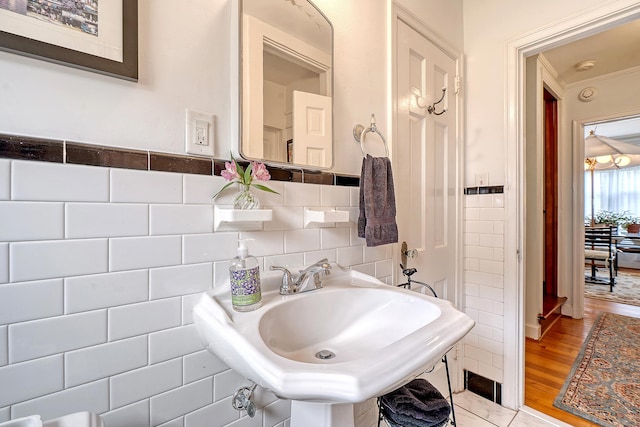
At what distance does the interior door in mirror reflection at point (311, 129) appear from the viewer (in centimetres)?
100

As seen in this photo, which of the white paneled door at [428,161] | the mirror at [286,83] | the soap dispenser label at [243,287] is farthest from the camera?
the white paneled door at [428,161]

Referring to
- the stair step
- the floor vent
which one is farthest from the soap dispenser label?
the stair step

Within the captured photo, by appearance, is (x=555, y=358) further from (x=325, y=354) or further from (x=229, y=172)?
(x=229, y=172)

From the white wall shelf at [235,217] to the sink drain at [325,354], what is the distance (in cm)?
42

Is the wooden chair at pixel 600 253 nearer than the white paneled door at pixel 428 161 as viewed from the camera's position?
No

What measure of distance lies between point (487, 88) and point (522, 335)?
1.50 meters

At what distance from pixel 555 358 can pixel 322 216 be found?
248 cm

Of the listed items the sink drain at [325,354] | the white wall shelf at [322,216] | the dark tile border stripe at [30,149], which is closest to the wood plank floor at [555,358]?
the sink drain at [325,354]

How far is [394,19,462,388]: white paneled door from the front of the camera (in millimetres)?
1435

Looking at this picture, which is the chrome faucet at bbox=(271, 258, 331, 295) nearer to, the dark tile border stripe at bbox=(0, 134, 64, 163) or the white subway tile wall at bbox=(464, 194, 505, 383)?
the dark tile border stripe at bbox=(0, 134, 64, 163)

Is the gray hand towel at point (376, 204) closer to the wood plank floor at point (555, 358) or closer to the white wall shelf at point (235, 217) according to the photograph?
the white wall shelf at point (235, 217)

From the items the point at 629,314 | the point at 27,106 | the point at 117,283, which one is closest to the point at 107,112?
the point at 27,106

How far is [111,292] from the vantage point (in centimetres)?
64

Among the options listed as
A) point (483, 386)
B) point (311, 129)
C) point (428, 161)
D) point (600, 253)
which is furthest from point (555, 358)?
point (600, 253)
